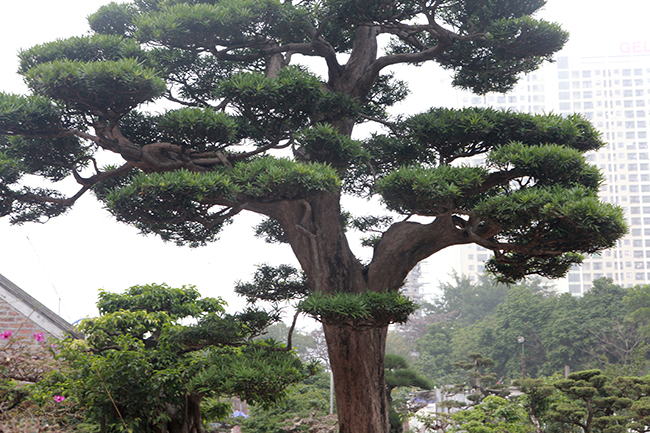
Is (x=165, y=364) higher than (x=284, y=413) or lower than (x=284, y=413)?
higher

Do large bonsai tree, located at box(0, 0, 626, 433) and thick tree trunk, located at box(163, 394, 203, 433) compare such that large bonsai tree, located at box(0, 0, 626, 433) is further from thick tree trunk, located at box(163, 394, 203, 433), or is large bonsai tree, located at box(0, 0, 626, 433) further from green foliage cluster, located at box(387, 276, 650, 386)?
green foliage cluster, located at box(387, 276, 650, 386)

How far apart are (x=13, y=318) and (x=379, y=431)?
4196 mm

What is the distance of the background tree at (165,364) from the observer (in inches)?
122

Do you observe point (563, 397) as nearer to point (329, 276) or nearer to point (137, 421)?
point (329, 276)

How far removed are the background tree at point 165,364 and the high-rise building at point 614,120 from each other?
114ft

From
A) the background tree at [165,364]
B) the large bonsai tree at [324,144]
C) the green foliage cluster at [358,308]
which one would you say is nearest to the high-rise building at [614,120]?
the large bonsai tree at [324,144]

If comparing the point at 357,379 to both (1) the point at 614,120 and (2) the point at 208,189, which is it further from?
(1) the point at 614,120

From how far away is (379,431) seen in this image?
147 inches

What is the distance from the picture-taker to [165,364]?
402 centimetres

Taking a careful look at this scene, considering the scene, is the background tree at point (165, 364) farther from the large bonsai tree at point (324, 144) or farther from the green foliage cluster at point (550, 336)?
the green foliage cluster at point (550, 336)

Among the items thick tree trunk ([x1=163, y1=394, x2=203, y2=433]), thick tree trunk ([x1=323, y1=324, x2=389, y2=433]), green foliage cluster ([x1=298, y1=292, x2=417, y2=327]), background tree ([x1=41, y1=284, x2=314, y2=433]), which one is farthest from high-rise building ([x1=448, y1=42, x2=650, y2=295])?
green foliage cluster ([x1=298, y1=292, x2=417, y2=327])

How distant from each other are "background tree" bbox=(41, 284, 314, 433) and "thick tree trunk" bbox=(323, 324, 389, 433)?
0.26 meters

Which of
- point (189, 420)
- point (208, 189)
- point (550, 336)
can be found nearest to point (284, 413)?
point (189, 420)

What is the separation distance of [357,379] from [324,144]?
1.69 metres
